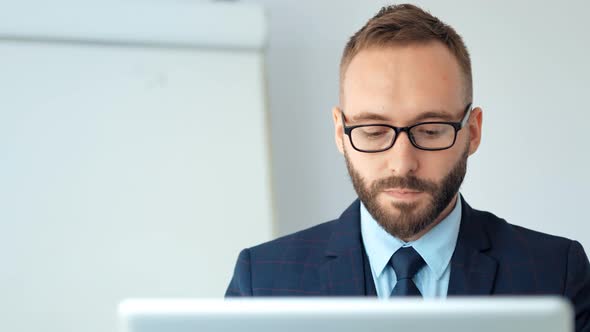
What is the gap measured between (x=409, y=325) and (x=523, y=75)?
2387 millimetres

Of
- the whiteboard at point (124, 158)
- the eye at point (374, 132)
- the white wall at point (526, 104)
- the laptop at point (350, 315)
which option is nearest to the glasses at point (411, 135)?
the eye at point (374, 132)

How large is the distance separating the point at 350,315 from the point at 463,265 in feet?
2.51

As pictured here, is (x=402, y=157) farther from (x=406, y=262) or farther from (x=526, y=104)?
(x=526, y=104)

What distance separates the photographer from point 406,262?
1.47m

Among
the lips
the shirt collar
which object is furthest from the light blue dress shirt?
the lips

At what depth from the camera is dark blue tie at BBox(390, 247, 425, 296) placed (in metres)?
1.45

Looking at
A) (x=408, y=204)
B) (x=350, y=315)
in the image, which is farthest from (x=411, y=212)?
(x=350, y=315)

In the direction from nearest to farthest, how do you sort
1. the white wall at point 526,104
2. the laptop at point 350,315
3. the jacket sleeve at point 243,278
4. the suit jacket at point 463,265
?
the laptop at point 350,315
the suit jacket at point 463,265
the jacket sleeve at point 243,278
the white wall at point 526,104

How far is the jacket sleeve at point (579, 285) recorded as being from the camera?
1.50m

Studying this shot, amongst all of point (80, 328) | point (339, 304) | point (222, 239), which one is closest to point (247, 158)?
point (222, 239)

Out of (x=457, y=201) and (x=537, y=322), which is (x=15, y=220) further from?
(x=537, y=322)

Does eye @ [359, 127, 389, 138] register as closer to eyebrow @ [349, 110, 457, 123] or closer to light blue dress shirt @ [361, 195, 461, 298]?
eyebrow @ [349, 110, 457, 123]

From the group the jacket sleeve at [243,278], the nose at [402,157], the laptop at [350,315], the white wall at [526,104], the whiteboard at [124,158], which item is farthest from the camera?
the white wall at [526,104]

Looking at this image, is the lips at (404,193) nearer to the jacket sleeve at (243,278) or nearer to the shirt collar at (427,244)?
the shirt collar at (427,244)
